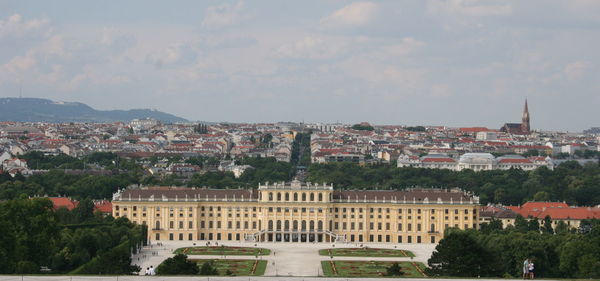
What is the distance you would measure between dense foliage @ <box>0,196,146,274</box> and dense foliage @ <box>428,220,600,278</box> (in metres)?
18.1

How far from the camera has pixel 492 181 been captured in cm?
14162

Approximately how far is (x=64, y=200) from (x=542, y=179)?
63.1m

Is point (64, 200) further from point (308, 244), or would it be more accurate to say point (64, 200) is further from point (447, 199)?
point (447, 199)

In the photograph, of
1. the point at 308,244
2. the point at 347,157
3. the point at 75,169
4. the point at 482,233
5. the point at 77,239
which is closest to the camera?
the point at 77,239

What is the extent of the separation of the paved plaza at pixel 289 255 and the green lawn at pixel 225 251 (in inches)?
32.8

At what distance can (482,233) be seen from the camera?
295 ft

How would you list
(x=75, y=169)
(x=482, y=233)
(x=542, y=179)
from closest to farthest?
(x=482, y=233) → (x=542, y=179) → (x=75, y=169)

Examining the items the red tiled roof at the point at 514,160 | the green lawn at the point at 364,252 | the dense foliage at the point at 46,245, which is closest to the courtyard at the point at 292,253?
the green lawn at the point at 364,252

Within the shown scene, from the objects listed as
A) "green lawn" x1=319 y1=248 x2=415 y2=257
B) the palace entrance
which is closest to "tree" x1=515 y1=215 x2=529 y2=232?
"green lawn" x1=319 y1=248 x2=415 y2=257

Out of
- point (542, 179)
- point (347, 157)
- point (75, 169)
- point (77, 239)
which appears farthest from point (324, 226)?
point (347, 157)

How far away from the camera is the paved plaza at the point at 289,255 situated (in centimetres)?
7550

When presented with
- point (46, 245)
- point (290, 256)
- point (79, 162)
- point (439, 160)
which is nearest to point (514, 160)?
point (439, 160)

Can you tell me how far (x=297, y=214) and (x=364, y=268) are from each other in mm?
27727

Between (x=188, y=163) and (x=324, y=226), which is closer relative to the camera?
→ (x=324, y=226)
